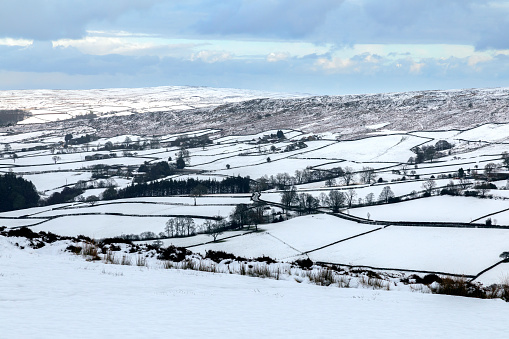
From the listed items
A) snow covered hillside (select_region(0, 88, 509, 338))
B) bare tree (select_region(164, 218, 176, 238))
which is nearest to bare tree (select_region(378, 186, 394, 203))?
snow covered hillside (select_region(0, 88, 509, 338))

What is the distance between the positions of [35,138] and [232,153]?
101 meters

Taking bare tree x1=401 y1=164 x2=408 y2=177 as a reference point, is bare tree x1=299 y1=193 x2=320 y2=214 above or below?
below

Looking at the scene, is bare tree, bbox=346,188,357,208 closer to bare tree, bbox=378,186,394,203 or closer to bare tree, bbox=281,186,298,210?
bare tree, bbox=378,186,394,203

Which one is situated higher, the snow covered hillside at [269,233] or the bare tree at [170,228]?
the snow covered hillside at [269,233]

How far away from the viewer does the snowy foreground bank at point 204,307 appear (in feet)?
34.8

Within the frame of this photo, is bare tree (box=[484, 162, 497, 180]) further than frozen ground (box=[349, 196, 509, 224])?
Yes

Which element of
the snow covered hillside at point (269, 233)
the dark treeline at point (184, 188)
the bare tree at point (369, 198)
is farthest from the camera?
the dark treeline at point (184, 188)

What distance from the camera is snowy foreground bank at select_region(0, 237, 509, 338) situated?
10617 millimetres

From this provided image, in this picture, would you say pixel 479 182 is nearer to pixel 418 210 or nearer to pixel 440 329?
pixel 418 210

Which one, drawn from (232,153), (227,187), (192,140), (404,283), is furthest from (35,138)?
(404,283)

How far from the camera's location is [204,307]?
12.8m

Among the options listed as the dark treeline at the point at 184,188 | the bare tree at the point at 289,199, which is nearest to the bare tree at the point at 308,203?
the bare tree at the point at 289,199

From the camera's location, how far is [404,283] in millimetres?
19188

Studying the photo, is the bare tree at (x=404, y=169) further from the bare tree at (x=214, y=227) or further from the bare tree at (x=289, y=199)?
the bare tree at (x=214, y=227)
